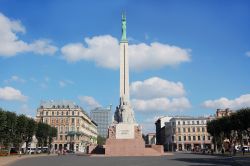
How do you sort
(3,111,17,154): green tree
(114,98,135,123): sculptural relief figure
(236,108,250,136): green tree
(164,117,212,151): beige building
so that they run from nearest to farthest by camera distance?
(114,98,135,123): sculptural relief figure < (3,111,17,154): green tree < (236,108,250,136): green tree < (164,117,212,151): beige building

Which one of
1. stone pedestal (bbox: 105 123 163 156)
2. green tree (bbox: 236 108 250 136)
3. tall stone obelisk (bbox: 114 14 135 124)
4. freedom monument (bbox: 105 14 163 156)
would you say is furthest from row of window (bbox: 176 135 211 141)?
stone pedestal (bbox: 105 123 163 156)

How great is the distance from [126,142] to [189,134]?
87.0 meters

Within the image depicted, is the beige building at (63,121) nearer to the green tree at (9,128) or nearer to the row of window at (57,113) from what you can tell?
the row of window at (57,113)

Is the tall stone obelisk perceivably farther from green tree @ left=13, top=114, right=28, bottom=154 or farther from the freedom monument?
green tree @ left=13, top=114, right=28, bottom=154

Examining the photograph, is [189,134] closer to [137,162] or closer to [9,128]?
[9,128]

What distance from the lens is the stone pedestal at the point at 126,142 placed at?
6750 cm

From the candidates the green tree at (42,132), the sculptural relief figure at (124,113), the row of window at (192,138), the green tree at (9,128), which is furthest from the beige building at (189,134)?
the green tree at (9,128)

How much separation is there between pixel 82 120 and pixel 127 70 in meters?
76.0

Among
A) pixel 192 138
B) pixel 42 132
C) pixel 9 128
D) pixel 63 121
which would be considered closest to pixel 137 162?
pixel 9 128

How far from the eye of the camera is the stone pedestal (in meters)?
67.5

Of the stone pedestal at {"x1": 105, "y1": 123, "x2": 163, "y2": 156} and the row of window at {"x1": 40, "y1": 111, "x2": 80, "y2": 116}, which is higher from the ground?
the row of window at {"x1": 40, "y1": 111, "x2": 80, "y2": 116}

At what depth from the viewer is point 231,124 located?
276 ft

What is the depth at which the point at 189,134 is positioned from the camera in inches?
5925

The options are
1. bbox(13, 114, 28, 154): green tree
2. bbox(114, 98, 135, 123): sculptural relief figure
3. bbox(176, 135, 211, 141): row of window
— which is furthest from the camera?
bbox(176, 135, 211, 141): row of window
